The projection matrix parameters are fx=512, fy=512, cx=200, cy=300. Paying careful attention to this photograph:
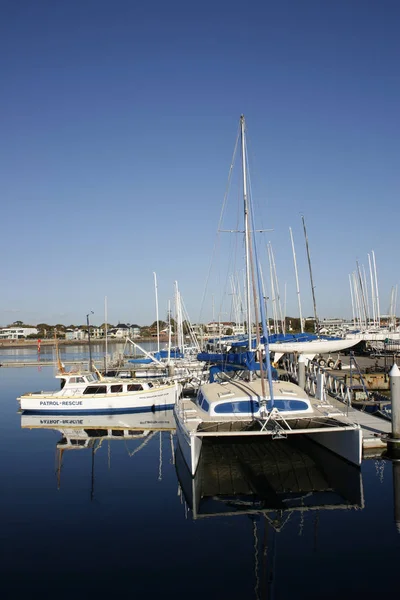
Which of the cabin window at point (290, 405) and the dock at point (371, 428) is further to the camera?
the dock at point (371, 428)

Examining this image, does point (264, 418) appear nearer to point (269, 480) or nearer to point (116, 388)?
point (269, 480)

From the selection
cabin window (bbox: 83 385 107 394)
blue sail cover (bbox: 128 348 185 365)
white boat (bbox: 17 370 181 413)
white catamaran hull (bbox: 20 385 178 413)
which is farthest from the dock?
blue sail cover (bbox: 128 348 185 365)

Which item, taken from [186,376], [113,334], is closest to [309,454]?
[186,376]

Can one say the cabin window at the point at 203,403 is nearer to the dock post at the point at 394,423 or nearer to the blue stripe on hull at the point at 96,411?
the dock post at the point at 394,423

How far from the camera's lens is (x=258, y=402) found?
59.7 feet

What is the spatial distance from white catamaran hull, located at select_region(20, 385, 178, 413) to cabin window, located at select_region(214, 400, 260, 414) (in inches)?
614

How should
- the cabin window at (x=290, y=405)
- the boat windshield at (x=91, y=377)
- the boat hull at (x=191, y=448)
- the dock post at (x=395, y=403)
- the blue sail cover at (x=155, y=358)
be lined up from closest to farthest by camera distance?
the boat hull at (x=191, y=448), the cabin window at (x=290, y=405), the dock post at (x=395, y=403), the boat windshield at (x=91, y=377), the blue sail cover at (x=155, y=358)

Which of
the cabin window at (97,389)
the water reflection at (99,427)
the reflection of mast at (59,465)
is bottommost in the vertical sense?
the water reflection at (99,427)

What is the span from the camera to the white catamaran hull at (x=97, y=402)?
33094 mm

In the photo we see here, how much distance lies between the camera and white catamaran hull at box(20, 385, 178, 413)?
33.1 metres

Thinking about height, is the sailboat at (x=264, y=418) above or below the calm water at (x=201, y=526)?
above

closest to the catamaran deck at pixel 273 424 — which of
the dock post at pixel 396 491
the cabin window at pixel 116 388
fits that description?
the dock post at pixel 396 491

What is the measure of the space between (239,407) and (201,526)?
214 inches

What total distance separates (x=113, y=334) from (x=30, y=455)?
178664 mm
